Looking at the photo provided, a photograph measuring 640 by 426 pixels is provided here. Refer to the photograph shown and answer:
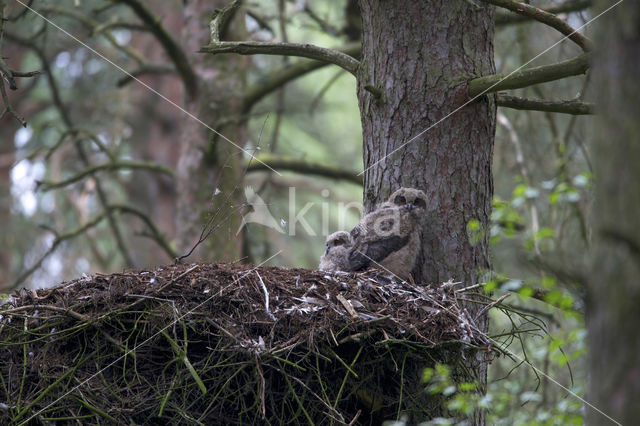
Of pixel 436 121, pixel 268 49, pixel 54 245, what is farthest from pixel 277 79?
pixel 436 121

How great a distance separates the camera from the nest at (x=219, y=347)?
11.5 ft

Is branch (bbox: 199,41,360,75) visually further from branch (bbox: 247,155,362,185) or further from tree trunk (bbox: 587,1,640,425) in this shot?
branch (bbox: 247,155,362,185)

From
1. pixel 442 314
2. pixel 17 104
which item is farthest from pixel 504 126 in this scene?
pixel 17 104

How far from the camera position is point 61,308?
369cm

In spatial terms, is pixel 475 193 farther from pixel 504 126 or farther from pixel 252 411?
pixel 504 126

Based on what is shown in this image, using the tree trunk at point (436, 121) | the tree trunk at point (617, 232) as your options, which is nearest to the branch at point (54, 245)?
the tree trunk at point (436, 121)

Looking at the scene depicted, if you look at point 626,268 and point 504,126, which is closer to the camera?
point 626,268

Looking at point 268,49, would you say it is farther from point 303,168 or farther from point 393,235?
point 303,168

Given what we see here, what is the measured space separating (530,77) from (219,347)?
88.8 inches

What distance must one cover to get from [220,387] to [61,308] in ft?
3.12

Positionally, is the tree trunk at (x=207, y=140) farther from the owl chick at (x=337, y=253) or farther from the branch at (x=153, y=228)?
the owl chick at (x=337, y=253)

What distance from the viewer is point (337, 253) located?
202 inches

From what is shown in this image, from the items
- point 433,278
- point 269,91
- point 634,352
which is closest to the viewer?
point 634,352

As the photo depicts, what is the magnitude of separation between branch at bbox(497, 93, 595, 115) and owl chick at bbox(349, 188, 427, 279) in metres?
0.86
